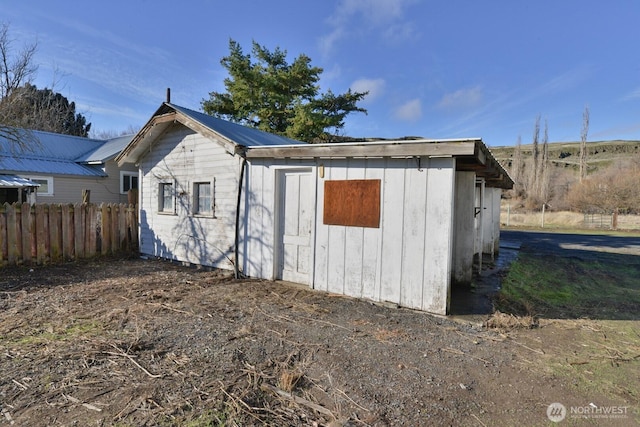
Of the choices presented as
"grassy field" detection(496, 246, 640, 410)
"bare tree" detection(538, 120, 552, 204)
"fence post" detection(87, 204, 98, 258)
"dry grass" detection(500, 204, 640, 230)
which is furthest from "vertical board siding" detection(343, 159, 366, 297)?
"bare tree" detection(538, 120, 552, 204)

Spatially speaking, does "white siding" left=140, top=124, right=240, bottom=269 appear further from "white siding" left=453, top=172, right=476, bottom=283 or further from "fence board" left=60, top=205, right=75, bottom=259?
"white siding" left=453, top=172, right=476, bottom=283

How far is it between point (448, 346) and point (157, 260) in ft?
25.4

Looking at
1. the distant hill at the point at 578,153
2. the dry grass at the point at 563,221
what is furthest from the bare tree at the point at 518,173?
the dry grass at the point at 563,221

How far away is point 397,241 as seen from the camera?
509 cm

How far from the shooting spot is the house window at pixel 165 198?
871 centimetres

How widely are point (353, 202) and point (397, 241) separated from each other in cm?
99

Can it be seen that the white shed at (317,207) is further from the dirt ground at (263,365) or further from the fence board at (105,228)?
the fence board at (105,228)

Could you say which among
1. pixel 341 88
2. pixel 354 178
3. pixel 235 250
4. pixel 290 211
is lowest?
pixel 235 250

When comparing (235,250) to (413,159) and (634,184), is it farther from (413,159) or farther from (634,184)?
(634,184)

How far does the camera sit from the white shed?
4.84 m

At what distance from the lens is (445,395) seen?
2812 mm

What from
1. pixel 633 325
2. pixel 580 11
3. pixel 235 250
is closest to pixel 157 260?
pixel 235 250

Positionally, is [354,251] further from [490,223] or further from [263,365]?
[490,223]

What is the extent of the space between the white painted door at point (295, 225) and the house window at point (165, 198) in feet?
12.6
